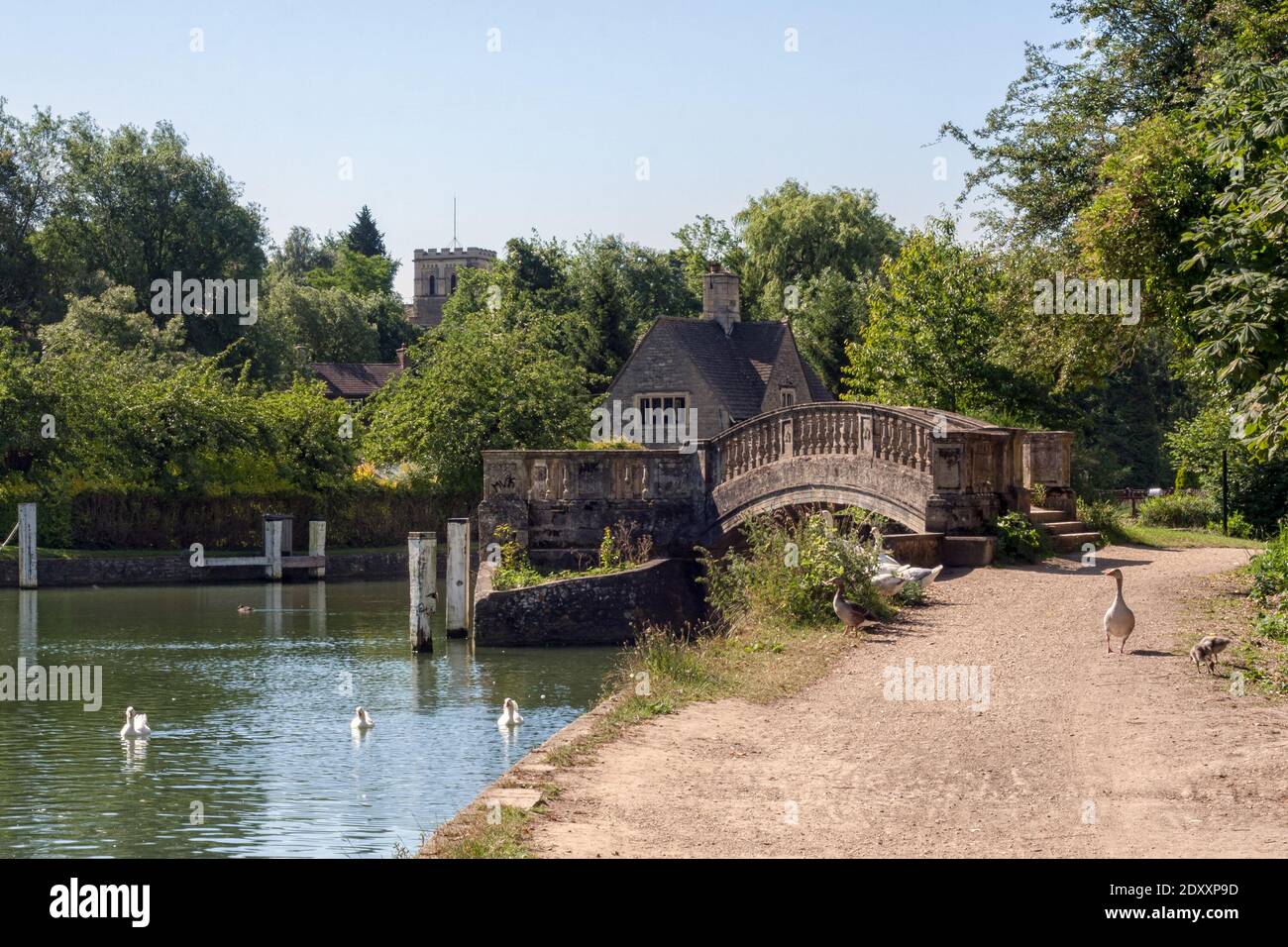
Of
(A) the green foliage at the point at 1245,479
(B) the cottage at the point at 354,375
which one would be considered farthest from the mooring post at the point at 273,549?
(B) the cottage at the point at 354,375

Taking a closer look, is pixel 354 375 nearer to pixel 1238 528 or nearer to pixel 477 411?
pixel 477 411

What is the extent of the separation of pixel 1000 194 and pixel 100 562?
2306cm

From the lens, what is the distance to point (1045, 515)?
24531 mm

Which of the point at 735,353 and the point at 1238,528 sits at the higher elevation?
the point at 735,353

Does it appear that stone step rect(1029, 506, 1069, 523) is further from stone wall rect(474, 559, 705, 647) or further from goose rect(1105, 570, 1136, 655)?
goose rect(1105, 570, 1136, 655)

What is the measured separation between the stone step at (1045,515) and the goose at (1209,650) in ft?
33.8

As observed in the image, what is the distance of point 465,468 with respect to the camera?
43.0 metres

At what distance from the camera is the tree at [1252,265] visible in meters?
14.3

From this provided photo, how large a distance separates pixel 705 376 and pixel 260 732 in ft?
113

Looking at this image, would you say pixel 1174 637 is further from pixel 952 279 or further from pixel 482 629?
pixel 952 279
